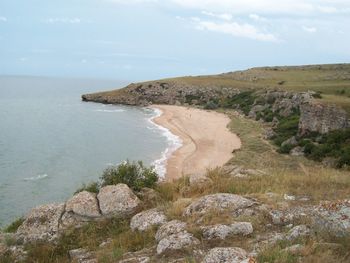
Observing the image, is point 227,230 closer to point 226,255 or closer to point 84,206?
point 226,255

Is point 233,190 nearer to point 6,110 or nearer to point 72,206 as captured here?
point 72,206

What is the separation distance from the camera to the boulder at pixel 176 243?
7.70 m

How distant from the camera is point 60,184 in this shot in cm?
3428

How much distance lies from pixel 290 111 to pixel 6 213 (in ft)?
144

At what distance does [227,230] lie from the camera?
26.6ft

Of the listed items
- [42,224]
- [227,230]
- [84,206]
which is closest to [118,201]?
[84,206]

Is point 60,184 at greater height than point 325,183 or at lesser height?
lesser

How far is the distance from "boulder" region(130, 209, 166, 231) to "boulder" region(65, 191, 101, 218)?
1231mm

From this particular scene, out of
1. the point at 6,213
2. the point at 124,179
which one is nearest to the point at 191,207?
the point at 124,179

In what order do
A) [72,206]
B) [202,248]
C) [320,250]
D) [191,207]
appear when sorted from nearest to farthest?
[320,250], [202,248], [191,207], [72,206]

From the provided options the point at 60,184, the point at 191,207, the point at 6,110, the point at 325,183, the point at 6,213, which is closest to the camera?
the point at 191,207

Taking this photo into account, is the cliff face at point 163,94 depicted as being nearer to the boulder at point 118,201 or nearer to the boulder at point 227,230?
the boulder at point 118,201

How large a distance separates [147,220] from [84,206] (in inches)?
85.3

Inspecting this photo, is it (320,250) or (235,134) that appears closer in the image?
(320,250)
